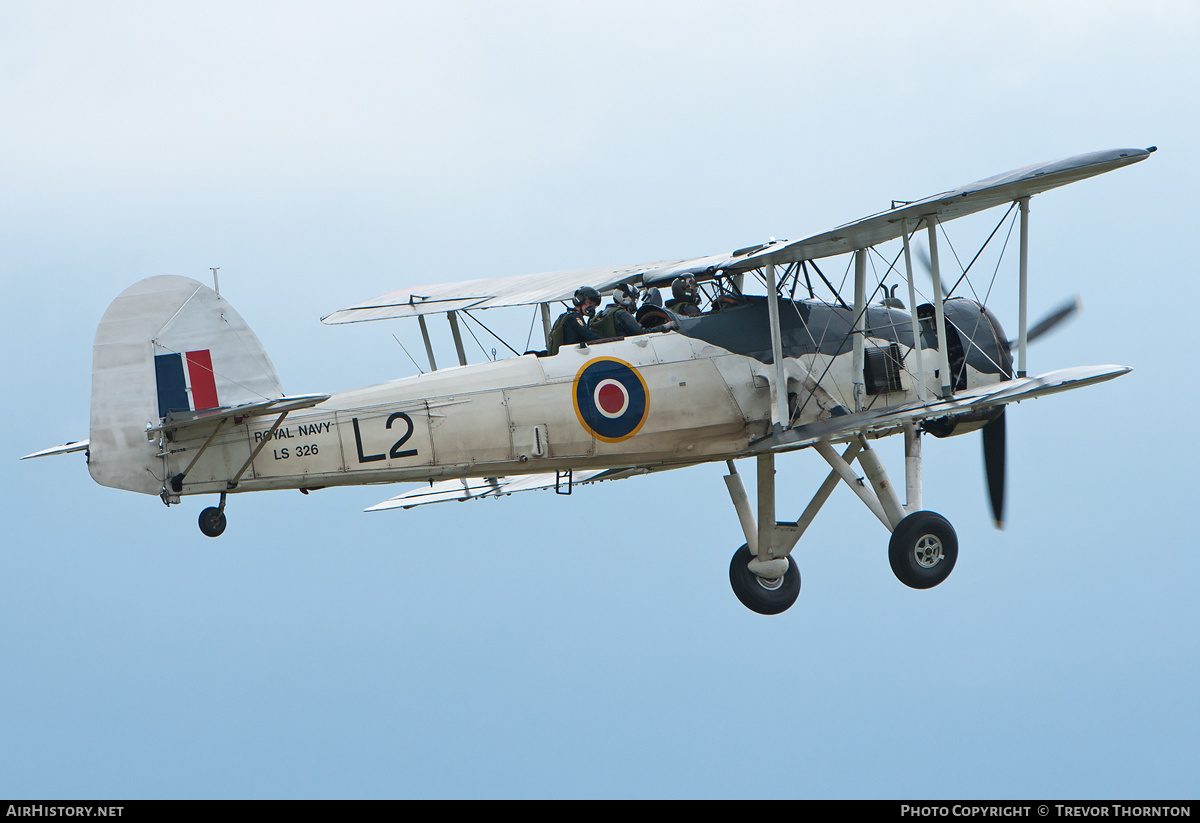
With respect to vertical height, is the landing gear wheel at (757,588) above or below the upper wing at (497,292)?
below

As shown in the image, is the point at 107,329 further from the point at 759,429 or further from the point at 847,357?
the point at 847,357

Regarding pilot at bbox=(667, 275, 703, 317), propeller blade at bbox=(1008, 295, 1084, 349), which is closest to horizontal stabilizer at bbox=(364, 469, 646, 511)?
pilot at bbox=(667, 275, 703, 317)

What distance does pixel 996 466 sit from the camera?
13047 millimetres

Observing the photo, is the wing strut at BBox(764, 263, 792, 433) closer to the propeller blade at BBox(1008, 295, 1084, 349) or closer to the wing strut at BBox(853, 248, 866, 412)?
the wing strut at BBox(853, 248, 866, 412)

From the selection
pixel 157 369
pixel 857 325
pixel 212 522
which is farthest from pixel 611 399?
pixel 157 369

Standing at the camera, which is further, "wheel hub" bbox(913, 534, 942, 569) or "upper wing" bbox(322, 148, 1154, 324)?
"wheel hub" bbox(913, 534, 942, 569)

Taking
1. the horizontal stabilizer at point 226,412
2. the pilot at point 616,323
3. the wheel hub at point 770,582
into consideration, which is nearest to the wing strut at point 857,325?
the pilot at point 616,323

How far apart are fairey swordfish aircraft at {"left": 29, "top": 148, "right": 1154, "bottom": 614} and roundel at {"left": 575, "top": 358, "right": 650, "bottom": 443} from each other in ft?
0.05

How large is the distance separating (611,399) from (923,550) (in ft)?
9.66

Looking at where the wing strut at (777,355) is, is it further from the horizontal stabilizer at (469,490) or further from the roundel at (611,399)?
the horizontal stabilizer at (469,490)

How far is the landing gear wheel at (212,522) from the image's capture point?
9867 mm

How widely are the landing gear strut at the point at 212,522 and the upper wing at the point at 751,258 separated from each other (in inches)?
138

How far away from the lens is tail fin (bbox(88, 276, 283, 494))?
32.6 feet

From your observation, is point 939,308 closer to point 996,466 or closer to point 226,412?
point 996,466
